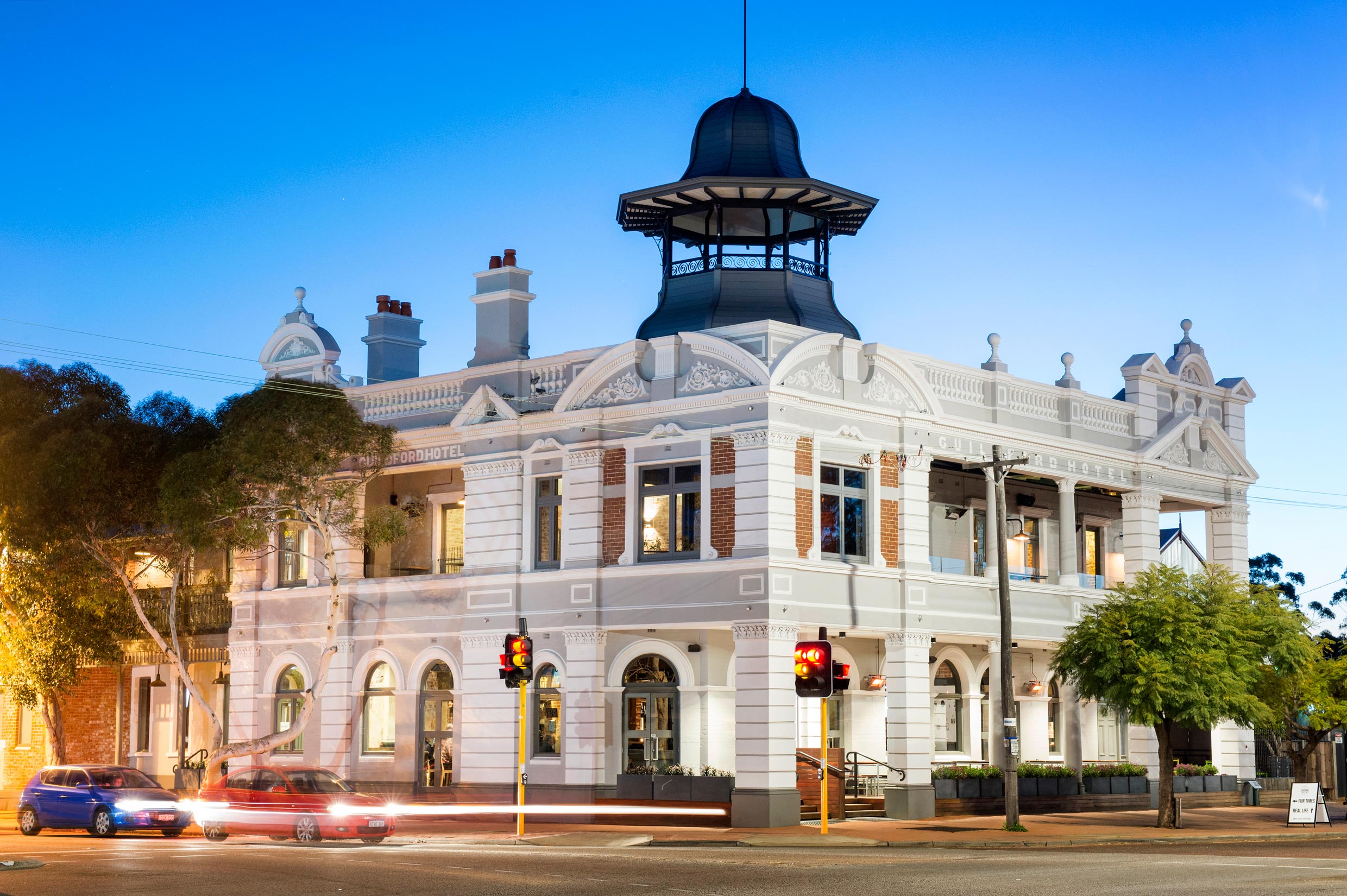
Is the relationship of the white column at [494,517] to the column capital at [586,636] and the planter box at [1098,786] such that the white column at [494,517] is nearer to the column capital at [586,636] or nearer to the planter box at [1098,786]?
the column capital at [586,636]

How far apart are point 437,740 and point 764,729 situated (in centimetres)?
975

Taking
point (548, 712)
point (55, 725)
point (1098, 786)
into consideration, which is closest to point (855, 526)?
point (548, 712)

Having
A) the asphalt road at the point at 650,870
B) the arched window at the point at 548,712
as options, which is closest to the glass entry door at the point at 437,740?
the arched window at the point at 548,712

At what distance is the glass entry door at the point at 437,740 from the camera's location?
38.9m

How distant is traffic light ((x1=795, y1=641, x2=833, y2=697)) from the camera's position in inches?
1170

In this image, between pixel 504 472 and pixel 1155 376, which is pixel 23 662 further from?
pixel 1155 376

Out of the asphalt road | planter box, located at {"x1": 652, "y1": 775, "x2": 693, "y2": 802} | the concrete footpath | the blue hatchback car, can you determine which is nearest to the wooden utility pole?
the concrete footpath

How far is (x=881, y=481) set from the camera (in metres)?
36.1

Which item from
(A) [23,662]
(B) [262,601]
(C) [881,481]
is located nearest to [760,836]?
(C) [881,481]

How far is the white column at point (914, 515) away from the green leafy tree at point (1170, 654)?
3.88m

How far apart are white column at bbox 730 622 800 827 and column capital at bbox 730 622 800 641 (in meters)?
0.01

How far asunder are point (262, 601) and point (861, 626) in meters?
16.1

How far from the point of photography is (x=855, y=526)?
117 ft

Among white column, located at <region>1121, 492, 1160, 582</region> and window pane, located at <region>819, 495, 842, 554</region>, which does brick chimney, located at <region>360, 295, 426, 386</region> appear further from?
white column, located at <region>1121, 492, 1160, 582</region>
